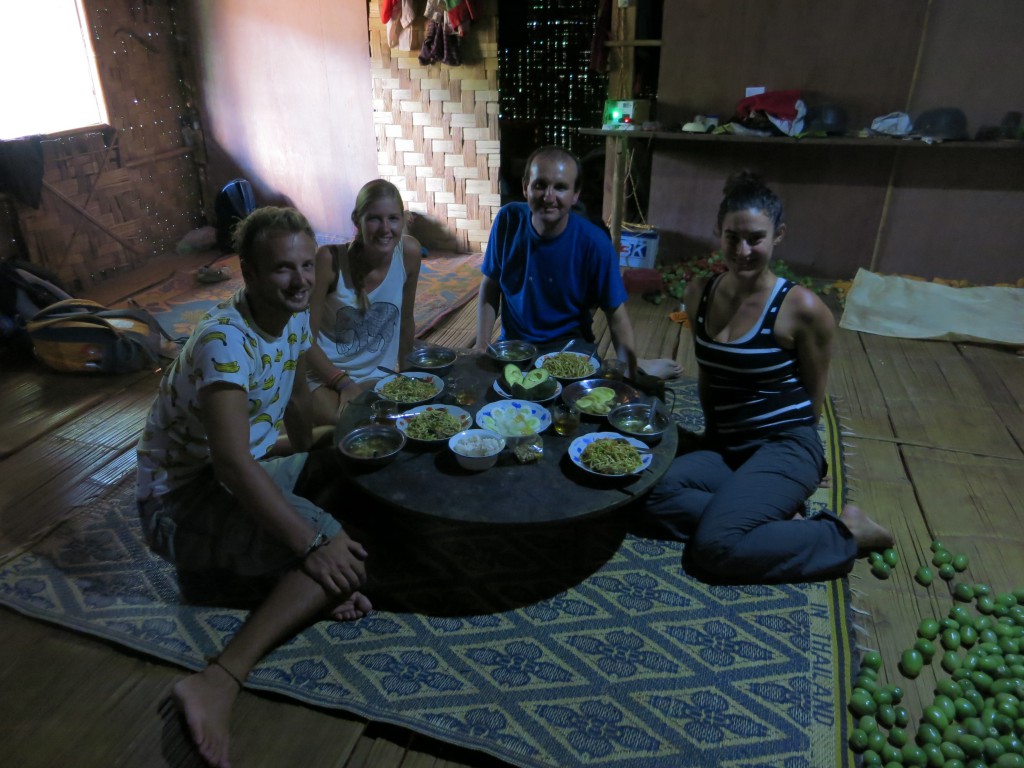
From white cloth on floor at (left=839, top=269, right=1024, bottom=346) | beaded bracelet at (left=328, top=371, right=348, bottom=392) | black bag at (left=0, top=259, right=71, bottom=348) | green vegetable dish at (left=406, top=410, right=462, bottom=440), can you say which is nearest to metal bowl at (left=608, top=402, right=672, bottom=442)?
green vegetable dish at (left=406, top=410, right=462, bottom=440)

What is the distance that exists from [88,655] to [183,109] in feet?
19.9

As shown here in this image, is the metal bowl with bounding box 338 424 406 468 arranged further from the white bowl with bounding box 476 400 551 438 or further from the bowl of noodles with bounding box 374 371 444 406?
the white bowl with bounding box 476 400 551 438

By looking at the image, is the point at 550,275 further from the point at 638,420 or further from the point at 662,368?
the point at 662,368

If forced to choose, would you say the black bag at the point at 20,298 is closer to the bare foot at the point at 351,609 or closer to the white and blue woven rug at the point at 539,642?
the white and blue woven rug at the point at 539,642

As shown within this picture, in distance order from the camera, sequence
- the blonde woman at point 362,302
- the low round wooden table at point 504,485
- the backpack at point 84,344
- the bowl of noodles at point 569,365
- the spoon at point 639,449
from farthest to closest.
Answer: the backpack at point 84,344
the blonde woman at point 362,302
the bowl of noodles at point 569,365
the spoon at point 639,449
the low round wooden table at point 504,485

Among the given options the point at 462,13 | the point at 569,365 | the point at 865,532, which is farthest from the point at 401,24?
the point at 865,532

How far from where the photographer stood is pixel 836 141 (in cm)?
475

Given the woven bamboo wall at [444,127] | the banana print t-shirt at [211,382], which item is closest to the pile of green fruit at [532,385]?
the banana print t-shirt at [211,382]

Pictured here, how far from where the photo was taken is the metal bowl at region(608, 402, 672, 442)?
7.10ft

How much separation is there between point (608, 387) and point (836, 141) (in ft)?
11.4

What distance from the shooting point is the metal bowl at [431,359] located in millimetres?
2598

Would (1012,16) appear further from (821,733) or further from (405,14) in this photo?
(821,733)

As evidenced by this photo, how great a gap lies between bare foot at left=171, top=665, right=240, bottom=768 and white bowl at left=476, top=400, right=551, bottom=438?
3.40 ft

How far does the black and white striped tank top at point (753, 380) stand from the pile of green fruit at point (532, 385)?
22.9 inches
